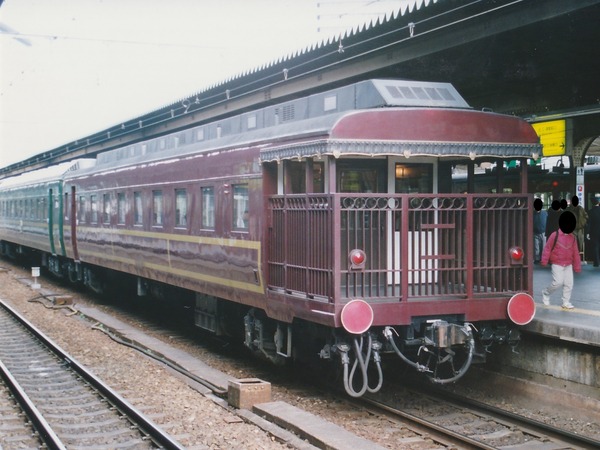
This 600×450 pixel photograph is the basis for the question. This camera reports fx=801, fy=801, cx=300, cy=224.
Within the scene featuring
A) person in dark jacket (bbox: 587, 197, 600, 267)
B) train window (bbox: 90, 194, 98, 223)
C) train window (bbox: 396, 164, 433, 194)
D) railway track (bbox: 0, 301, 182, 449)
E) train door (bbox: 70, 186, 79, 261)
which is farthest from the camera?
train door (bbox: 70, 186, 79, 261)

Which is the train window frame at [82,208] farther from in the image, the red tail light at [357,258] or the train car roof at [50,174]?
the red tail light at [357,258]

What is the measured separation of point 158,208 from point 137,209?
1.33m

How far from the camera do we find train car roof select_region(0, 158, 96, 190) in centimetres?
2012

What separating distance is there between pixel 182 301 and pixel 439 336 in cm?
671

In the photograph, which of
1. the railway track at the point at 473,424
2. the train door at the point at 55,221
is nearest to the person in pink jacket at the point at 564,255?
the railway track at the point at 473,424

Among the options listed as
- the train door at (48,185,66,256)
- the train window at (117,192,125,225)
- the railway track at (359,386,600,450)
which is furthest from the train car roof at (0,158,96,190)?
the railway track at (359,386,600,450)

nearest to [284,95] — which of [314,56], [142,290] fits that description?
[314,56]

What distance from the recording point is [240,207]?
32.7ft

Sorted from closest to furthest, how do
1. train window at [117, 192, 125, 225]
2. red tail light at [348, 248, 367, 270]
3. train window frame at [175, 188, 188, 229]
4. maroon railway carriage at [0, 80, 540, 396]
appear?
red tail light at [348, 248, 367, 270]
maroon railway carriage at [0, 80, 540, 396]
train window frame at [175, 188, 188, 229]
train window at [117, 192, 125, 225]

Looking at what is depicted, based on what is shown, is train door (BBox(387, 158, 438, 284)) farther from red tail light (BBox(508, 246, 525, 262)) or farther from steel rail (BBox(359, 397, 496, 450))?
steel rail (BBox(359, 397, 496, 450))

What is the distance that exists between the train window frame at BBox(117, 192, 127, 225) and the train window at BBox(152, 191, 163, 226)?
75.7 inches

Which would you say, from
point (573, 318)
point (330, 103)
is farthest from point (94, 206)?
point (573, 318)

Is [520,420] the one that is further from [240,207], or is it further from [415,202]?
[240,207]

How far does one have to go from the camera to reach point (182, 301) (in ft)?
45.5
